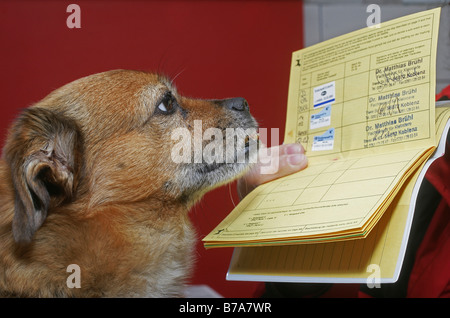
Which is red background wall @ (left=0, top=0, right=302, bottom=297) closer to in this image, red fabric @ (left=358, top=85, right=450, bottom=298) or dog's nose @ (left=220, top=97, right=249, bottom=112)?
dog's nose @ (left=220, top=97, right=249, bottom=112)

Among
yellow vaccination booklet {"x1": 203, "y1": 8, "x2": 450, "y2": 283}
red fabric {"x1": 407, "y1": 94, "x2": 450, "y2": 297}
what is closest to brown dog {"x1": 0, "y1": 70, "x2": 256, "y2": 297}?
yellow vaccination booklet {"x1": 203, "y1": 8, "x2": 450, "y2": 283}

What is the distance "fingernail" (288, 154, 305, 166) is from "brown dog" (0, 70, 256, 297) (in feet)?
0.32

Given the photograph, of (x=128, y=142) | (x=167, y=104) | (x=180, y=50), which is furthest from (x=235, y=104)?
(x=180, y=50)

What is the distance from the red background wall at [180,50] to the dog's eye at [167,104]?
16cm

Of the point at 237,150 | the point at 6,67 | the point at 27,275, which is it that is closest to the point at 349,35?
the point at 237,150

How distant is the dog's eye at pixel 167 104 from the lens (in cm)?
91

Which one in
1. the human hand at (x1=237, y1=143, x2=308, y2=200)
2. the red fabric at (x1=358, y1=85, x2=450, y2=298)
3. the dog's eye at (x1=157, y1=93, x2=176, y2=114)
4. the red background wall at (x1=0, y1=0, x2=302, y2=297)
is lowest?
the red fabric at (x1=358, y1=85, x2=450, y2=298)

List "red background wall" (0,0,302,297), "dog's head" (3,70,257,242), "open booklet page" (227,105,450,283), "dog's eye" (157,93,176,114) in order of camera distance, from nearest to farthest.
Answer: "open booklet page" (227,105,450,283), "dog's head" (3,70,257,242), "dog's eye" (157,93,176,114), "red background wall" (0,0,302,297)

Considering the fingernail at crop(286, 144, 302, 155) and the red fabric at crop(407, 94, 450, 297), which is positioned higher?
the fingernail at crop(286, 144, 302, 155)

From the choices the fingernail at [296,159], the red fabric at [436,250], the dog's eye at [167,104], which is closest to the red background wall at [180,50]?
the dog's eye at [167,104]

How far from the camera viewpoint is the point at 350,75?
2.83 feet

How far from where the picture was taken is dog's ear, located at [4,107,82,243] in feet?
2.08

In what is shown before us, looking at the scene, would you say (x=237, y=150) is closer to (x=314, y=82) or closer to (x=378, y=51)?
(x=314, y=82)

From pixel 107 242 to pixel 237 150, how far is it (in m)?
0.33
